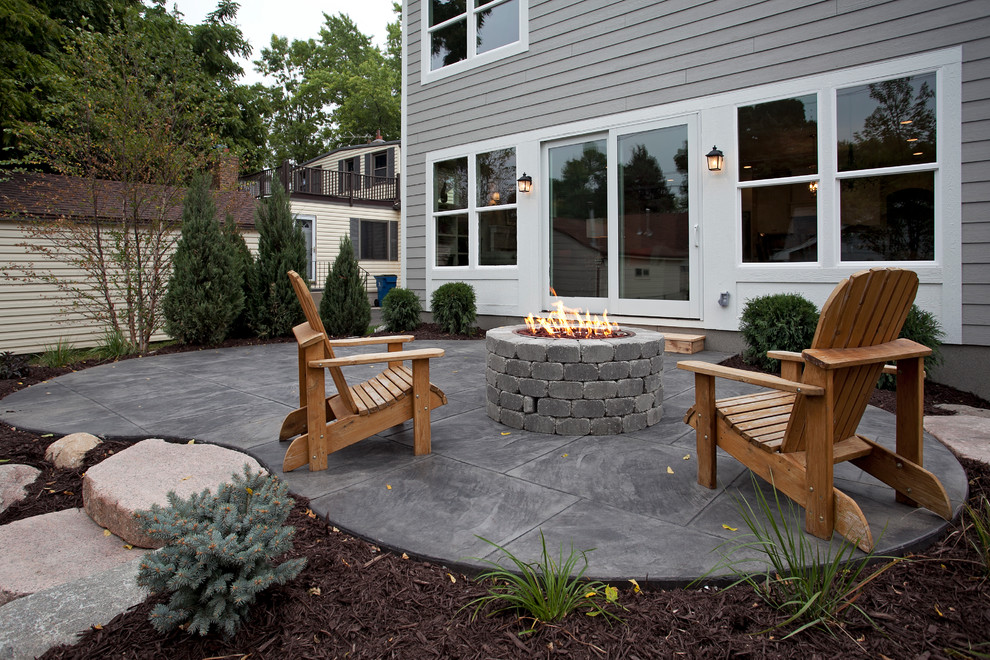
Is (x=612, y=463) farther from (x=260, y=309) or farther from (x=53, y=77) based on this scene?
(x=53, y=77)

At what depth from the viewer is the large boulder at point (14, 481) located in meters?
2.73

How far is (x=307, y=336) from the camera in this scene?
2928 millimetres

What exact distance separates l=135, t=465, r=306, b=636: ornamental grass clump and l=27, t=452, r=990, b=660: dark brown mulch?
0.34ft

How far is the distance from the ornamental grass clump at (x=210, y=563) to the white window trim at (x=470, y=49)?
753 cm

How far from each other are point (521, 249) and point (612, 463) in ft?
17.3

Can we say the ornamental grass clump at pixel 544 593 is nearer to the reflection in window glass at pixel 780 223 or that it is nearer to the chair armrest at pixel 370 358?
the chair armrest at pixel 370 358

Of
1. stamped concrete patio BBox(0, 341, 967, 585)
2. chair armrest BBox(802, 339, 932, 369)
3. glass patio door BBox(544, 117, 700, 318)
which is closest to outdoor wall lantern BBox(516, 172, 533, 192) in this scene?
glass patio door BBox(544, 117, 700, 318)

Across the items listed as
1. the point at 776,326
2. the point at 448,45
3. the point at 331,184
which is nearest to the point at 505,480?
the point at 776,326

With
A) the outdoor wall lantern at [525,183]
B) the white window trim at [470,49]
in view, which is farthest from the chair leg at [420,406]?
the white window trim at [470,49]

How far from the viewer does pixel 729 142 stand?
19.7 feet

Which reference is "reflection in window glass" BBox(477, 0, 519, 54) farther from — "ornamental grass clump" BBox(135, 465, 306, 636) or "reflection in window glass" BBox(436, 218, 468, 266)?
"ornamental grass clump" BBox(135, 465, 306, 636)

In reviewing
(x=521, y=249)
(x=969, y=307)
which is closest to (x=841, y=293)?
(x=969, y=307)

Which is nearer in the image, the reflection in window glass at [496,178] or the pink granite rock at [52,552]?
the pink granite rock at [52,552]

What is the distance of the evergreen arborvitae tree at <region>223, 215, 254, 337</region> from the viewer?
7610 mm
